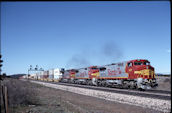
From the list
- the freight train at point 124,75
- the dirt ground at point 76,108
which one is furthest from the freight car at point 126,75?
the dirt ground at point 76,108

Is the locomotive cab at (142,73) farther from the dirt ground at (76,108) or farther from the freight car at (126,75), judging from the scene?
the dirt ground at (76,108)

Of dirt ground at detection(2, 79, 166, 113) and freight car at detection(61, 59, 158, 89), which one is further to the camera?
freight car at detection(61, 59, 158, 89)

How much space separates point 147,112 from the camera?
1119 centimetres

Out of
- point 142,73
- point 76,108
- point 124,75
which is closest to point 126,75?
point 124,75

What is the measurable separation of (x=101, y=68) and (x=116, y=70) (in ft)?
19.2

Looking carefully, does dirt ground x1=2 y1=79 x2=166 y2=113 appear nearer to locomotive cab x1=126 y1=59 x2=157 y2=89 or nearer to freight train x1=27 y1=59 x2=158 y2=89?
locomotive cab x1=126 y1=59 x2=157 y2=89

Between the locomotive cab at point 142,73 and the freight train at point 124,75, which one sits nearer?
the locomotive cab at point 142,73

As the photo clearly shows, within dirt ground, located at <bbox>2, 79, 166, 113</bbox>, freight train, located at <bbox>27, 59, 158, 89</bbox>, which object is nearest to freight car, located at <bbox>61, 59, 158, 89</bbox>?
freight train, located at <bbox>27, 59, 158, 89</bbox>

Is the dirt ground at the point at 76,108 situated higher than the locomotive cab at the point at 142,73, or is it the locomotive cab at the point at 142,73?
the locomotive cab at the point at 142,73

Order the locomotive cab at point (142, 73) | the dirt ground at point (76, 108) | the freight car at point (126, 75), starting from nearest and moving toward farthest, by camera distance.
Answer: the dirt ground at point (76, 108) → the locomotive cab at point (142, 73) → the freight car at point (126, 75)

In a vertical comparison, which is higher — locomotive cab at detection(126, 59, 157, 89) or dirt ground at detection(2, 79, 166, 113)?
locomotive cab at detection(126, 59, 157, 89)

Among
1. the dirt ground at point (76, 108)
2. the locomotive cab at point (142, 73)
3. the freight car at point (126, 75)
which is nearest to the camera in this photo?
the dirt ground at point (76, 108)

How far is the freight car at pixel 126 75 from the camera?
20.9 m

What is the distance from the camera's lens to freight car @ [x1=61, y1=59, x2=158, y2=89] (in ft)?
68.5
